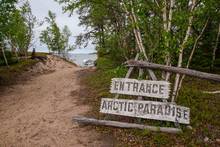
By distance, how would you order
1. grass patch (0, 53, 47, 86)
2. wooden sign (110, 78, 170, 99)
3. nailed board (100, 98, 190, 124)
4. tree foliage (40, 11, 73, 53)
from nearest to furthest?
1. nailed board (100, 98, 190, 124)
2. wooden sign (110, 78, 170, 99)
3. grass patch (0, 53, 47, 86)
4. tree foliage (40, 11, 73, 53)

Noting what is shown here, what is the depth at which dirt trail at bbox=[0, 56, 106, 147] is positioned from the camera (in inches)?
419

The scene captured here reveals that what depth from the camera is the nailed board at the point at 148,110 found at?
10383 mm

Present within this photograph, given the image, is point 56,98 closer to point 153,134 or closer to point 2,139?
point 2,139

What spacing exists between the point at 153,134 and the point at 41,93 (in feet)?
36.2

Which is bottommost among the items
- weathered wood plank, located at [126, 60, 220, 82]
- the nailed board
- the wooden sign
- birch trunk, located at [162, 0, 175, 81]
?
the nailed board

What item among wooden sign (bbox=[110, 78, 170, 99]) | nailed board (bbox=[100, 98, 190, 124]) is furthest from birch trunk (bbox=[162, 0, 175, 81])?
nailed board (bbox=[100, 98, 190, 124])

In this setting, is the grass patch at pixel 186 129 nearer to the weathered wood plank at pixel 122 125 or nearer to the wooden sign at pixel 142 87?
the weathered wood plank at pixel 122 125

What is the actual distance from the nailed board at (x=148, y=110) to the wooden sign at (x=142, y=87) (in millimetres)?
293

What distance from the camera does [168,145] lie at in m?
9.68

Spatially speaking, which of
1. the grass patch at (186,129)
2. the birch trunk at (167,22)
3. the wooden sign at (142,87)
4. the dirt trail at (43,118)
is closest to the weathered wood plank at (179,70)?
the wooden sign at (142,87)

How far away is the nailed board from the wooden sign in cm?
29

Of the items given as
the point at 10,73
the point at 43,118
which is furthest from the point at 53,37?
the point at 43,118

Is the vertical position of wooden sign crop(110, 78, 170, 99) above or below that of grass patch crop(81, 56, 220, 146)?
above

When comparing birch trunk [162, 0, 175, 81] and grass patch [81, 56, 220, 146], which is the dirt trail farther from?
birch trunk [162, 0, 175, 81]
